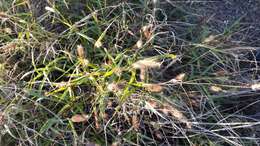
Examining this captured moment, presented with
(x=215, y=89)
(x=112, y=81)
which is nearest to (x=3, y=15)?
(x=112, y=81)

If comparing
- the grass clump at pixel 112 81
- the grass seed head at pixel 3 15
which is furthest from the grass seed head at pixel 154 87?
the grass seed head at pixel 3 15

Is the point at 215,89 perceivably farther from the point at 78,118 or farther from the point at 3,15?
the point at 3,15

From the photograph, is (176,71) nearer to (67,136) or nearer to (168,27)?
(168,27)

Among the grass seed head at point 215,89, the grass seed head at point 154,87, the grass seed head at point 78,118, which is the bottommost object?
the grass seed head at point 78,118

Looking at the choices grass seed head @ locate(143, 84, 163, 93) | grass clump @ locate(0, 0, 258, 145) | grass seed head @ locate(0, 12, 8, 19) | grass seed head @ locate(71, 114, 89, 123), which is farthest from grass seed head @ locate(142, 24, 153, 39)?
grass seed head @ locate(0, 12, 8, 19)

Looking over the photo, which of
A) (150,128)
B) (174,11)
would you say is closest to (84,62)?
(150,128)

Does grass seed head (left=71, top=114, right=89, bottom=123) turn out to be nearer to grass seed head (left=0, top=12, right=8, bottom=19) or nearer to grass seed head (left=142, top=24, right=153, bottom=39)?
grass seed head (left=142, top=24, right=153, bottom=39)

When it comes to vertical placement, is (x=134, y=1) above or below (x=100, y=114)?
above

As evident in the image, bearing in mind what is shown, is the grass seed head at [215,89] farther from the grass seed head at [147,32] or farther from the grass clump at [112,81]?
the grass seed head at [147,32]
